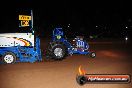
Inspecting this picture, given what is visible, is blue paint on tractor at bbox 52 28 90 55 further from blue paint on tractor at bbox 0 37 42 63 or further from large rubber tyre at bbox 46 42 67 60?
blue paint on tractor at bbox 0 37 42 63

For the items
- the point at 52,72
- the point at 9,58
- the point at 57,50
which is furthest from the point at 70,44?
the point at 52,72

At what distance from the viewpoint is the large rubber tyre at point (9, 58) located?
56.5 ft

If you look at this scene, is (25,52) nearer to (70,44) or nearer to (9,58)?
(9,58)

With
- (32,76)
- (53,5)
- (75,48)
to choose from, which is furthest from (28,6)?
(32,76)

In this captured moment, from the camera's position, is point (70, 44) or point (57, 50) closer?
point (57, 50)

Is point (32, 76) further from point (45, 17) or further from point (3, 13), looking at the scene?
point (45, 17)

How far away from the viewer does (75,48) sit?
65.5 ft

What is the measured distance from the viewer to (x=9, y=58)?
56.7 ft

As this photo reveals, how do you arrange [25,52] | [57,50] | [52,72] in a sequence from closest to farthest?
1. [52,72]
2. [25,52]
3. [57,50]

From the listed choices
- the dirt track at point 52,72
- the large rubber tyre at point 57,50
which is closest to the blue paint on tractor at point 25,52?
the dirt track at point 52,72

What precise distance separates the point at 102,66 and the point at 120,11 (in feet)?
192

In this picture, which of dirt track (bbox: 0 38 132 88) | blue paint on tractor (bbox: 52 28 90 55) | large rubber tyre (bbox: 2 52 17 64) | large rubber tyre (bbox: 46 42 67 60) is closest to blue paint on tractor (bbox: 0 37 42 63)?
large rubber tyre (bbox: 2 52 17 64)

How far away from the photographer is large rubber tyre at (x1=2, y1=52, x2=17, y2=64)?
1722 cm

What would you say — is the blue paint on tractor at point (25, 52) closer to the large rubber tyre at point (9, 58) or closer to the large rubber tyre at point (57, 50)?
the large rubber tyre at point (9, 58)
